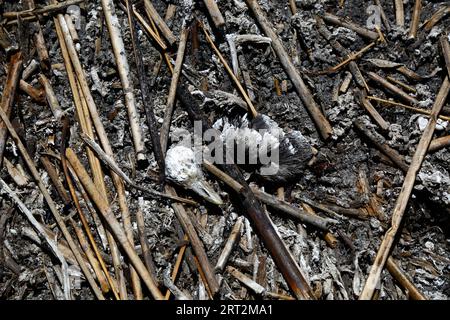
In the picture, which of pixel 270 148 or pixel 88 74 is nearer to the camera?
pixel 270 148

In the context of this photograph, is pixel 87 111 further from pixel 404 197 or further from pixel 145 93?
pixel 404 197

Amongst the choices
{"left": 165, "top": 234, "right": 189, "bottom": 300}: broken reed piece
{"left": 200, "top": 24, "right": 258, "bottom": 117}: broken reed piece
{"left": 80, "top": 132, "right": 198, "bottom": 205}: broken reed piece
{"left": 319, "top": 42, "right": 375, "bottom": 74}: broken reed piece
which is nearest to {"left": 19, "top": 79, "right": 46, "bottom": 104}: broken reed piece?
{"left": 80, "top": 132, "right": 198, "bottom": 205}: broken reed piece

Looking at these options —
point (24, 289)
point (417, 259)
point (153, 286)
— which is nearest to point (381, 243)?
point (417, 259)

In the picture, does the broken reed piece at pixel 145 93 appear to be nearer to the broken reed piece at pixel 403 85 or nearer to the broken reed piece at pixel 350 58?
the broken reed piece at pixel 350 58

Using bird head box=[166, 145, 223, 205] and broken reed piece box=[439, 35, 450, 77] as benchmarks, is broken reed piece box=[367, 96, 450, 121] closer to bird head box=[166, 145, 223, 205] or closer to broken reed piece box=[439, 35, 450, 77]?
broken reed piece box=[439, 35, 450, 77]
